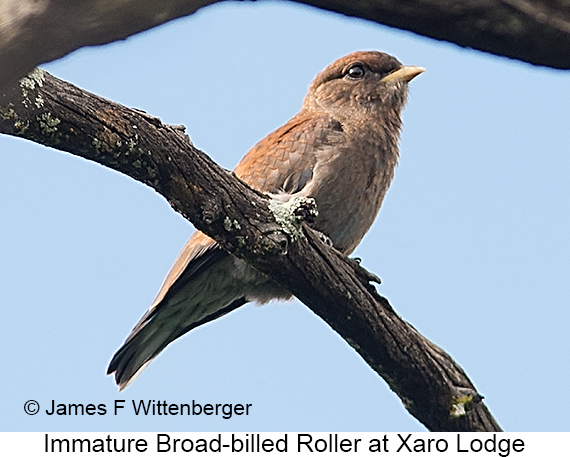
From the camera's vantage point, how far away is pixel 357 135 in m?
5.80

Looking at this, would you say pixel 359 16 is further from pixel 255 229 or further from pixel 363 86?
pixel 363 86

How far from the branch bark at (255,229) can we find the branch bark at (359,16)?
2.31 m

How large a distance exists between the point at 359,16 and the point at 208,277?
4.44m

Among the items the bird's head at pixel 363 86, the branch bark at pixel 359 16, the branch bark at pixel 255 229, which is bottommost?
the branch bark at pixel 359 16

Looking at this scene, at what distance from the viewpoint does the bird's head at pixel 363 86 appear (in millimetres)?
6234

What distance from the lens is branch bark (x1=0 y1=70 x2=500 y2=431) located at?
11.6 ft

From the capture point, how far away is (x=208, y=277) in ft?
17.7

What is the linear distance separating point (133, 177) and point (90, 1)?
→ 9.76ft

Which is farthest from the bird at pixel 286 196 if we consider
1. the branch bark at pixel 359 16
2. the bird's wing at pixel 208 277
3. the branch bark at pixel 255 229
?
the branch bark at pixel 359 16

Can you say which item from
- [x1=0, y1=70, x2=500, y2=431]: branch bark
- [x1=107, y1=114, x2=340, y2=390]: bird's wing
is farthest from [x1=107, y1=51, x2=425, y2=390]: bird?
[x1=0, y1=70, x2=500, y2=431]: branch bark

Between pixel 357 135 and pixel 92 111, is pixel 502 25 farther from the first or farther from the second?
pixel 357 135

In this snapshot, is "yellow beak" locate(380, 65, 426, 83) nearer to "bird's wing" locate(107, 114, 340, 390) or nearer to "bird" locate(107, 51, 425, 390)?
"bird" locate(107, 51, 425, 390)

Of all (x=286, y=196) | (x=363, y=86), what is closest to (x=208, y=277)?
(x=286, y=196)

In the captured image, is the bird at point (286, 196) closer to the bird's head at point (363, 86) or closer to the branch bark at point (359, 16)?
the bird's head at point (363, 86)
